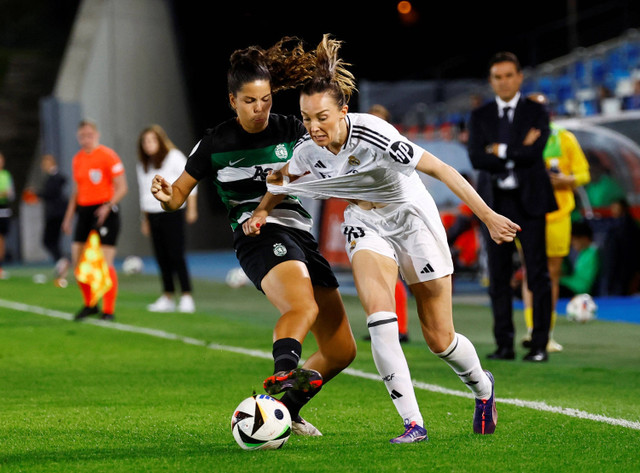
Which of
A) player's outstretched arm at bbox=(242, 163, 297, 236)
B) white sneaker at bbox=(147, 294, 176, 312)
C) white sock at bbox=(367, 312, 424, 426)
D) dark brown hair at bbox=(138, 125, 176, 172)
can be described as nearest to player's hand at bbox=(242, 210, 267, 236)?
player's outstretched arm at bbox=(242, 163, 297, 236)

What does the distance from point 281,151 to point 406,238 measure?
777 millimetres

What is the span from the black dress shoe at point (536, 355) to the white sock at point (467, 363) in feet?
10.9

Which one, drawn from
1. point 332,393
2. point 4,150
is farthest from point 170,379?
point 4,150

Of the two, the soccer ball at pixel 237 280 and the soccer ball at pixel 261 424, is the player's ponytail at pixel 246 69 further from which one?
the soccer ball at pixel 237 280

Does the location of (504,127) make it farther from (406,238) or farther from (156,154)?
(156,154)

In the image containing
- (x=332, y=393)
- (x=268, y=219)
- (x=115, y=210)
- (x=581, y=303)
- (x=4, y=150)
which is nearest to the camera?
(x=268, y=219)

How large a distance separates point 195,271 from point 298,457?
18795 millimetres

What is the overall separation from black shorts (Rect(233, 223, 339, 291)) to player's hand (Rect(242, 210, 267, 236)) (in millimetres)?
87

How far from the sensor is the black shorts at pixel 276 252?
544 cm

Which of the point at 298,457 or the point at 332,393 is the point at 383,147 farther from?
the point at 332,393

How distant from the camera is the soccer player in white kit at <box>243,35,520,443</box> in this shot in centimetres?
524

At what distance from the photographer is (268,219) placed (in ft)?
18.5

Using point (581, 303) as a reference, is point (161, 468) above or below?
above

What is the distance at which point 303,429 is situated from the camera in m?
5.73
